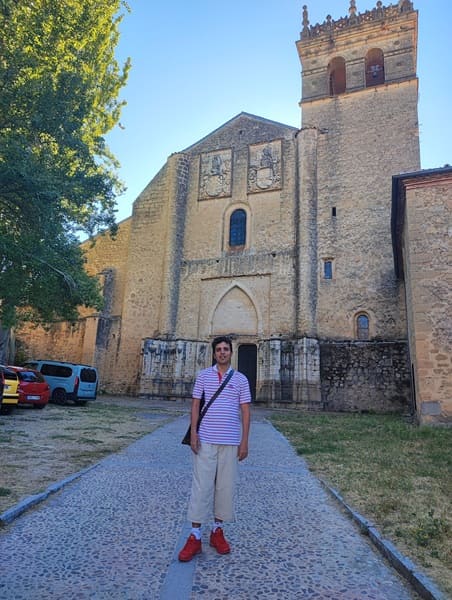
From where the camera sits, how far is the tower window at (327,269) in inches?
807

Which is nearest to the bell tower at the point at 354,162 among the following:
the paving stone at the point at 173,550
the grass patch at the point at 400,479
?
the grass patch at the point at 400,479

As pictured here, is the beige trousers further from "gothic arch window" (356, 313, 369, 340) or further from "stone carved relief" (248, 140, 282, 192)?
"stone carved relief" (248, 140, 282, 192)

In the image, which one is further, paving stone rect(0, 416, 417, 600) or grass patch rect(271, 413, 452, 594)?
grass patch rect(271, 413, 452, 594)

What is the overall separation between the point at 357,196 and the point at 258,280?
21.1 feet

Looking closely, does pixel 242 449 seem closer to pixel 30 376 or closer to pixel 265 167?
pixel 30 376

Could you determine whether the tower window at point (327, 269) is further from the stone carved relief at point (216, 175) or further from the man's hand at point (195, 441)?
the man's hand at point (195, 441)

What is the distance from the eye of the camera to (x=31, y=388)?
1258cm

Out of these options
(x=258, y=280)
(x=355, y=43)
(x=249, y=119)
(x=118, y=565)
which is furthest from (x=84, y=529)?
(x=355, y=43)

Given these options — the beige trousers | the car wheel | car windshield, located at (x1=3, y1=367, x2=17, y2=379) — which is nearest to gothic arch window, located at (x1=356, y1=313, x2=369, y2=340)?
the car wheel

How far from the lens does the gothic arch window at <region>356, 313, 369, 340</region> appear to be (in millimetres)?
19406

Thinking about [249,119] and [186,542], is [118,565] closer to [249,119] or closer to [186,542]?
[186,542]

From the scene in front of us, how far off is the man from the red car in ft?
35.4

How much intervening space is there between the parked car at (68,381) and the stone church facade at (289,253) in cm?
548

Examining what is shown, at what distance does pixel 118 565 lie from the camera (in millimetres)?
2809
